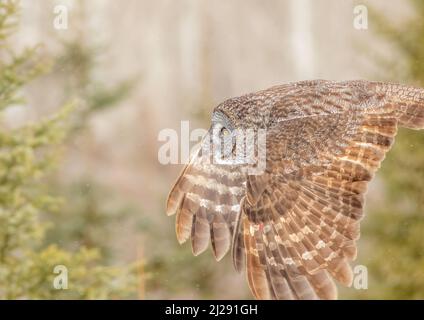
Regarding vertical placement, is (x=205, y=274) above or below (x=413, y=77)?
below

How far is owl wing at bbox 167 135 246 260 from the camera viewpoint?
5.58 m

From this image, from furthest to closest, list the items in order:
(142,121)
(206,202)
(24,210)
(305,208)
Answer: (142,121), (24,210), (206,202), (305,208)

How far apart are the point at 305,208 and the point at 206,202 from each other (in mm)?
740

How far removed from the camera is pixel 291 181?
531 centimetres

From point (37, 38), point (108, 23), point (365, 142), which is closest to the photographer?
point (365, 142)

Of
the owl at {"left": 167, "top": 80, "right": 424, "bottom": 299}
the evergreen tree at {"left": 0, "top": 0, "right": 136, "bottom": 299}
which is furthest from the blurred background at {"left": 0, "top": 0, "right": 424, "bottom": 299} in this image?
the owl at {"left": 167, "top": 80, "right": 424, "bottom": 299}

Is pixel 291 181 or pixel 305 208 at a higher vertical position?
pixel 291 181

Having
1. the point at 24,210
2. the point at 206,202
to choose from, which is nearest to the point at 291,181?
the point at 206,202

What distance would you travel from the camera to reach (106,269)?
6.64 metres

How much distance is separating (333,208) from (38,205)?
2468 millimetres

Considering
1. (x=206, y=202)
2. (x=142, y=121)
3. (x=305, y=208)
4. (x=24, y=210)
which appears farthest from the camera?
(x=142, y=121)

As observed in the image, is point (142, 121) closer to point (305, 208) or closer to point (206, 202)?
point (206, 202)
